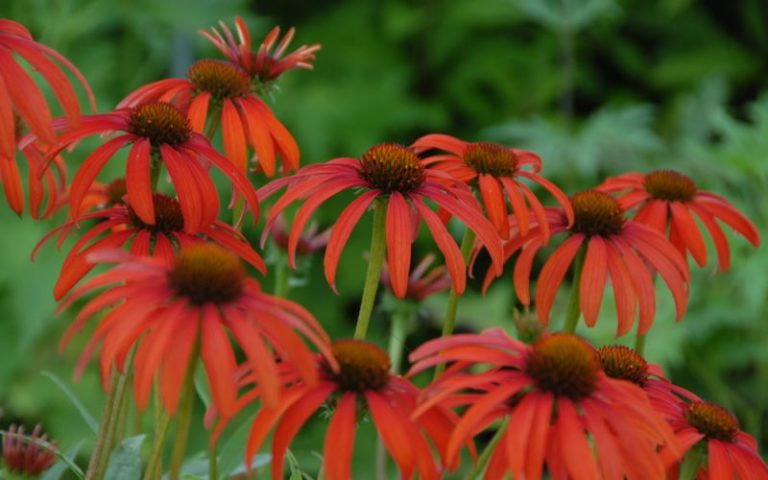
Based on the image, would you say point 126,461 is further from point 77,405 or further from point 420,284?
point 420,284

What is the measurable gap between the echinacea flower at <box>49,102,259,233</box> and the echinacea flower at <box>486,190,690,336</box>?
19 centimetres

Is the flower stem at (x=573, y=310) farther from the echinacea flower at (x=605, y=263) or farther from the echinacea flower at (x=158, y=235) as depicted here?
the echinacea flower at (x=158, y=235)

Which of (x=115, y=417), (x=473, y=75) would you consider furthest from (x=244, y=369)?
(x=473, y=75)

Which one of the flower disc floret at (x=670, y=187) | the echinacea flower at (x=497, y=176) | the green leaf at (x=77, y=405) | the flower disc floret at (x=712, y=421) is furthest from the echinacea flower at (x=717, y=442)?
the green leaf at (x=77, y=405)

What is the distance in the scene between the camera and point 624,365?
635 millimetres

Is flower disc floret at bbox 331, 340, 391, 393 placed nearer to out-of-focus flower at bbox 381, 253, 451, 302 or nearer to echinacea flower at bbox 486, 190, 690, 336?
echinacea flower at bbox 486, 190, 690, 336

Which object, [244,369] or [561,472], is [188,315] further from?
[561,472]

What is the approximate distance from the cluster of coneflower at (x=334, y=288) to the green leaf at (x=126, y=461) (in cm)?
1

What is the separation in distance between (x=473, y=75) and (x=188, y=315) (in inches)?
74.0

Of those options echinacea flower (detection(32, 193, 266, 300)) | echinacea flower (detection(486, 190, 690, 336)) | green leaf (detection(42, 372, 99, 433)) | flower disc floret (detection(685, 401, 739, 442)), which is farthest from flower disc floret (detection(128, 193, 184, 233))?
flower disc floret (detection(685, 401, 739, 442))

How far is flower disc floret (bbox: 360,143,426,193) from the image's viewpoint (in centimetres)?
68

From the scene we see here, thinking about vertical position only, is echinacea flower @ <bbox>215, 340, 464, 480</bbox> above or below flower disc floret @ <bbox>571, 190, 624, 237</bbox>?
below

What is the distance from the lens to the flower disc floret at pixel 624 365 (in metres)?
0.63

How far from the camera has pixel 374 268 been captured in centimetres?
65
